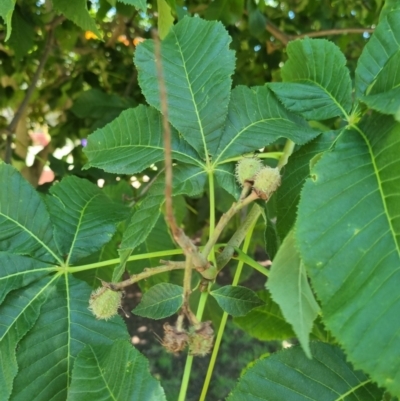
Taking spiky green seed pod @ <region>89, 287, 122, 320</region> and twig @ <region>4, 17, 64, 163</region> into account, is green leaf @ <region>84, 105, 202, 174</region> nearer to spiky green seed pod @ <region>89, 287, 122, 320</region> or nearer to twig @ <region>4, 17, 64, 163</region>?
spiky green seed pod @ <region>89, 287, 122, 320</region>

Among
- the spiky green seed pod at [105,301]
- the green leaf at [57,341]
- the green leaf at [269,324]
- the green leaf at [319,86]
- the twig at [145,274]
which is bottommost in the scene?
the green leaf at [269,324]

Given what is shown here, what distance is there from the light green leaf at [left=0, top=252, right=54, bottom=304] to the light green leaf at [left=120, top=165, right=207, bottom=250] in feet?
0.67

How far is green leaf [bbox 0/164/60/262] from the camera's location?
0.72 metres

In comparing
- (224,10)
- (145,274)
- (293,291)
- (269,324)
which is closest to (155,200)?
(145,274)

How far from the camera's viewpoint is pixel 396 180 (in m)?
0.47

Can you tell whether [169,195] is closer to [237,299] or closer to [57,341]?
[237,299]

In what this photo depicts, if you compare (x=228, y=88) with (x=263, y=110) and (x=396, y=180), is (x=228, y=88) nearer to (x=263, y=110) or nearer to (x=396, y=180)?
(x=263, y=110)

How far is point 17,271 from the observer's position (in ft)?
2.30

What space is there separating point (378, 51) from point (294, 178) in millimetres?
213

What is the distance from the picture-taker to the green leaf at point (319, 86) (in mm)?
647

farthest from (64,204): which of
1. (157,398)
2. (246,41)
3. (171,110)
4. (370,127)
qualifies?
(246,41)

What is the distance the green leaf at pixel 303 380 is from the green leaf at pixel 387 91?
305mm

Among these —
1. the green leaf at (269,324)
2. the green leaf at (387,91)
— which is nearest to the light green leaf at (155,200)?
the green leaf at (387,91)

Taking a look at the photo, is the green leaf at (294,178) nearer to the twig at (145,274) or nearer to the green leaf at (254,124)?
the green leaf at (254,124)
